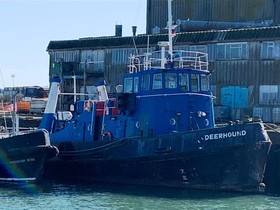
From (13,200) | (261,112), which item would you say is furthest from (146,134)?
(261,112)

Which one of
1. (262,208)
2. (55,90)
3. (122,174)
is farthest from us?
(55,90)

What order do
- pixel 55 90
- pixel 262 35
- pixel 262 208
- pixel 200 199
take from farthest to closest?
1. pixel 262 35
2. pixel 55 90
3. pixel 200 199
4. pixel 262 208

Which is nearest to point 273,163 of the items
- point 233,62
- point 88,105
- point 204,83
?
point 204,83

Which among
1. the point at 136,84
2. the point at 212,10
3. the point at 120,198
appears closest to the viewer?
the point at 120,198

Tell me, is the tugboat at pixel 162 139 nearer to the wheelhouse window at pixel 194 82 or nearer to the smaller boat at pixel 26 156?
the wheelhouse window at pixel 194 82

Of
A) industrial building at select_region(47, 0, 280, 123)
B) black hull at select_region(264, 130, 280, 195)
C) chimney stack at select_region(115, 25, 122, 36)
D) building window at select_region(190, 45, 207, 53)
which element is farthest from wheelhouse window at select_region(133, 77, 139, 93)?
chimney stack at select_region(115, 25, 122, 36)

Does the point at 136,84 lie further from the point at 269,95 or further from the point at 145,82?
the point at 269,95

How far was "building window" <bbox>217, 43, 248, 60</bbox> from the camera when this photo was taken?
105 feet

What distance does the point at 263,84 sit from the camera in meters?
31.6

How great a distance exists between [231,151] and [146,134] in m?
3.10

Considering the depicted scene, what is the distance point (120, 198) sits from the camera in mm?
19891

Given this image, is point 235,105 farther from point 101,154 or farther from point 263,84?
point 101,154

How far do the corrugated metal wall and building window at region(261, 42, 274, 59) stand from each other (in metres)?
4.38

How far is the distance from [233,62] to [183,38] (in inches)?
115
